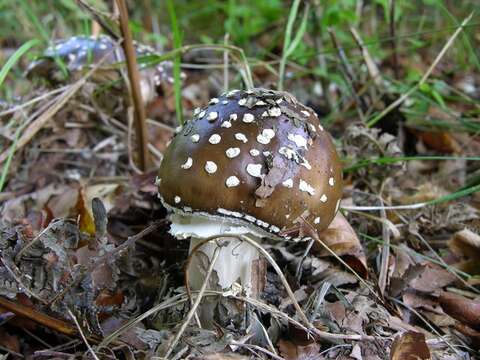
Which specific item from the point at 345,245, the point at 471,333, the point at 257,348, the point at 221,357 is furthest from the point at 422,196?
the point at 221,357

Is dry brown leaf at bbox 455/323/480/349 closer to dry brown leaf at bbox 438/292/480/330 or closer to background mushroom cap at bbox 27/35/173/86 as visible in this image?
dry brown leaf at bbox 438/292/480/330

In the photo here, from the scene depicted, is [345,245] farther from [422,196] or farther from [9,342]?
[9,342]

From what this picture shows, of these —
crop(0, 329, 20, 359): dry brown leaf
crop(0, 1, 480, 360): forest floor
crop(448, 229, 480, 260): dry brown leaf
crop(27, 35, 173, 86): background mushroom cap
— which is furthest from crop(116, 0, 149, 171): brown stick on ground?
crop(448, 229, 480, 260): dry brown leaf

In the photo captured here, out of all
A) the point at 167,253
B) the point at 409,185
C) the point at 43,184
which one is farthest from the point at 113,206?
the point at 409,185

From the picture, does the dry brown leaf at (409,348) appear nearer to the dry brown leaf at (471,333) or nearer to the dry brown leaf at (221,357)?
the dry brown leaf at (471,333)

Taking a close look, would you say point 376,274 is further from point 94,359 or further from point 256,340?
point 94,359
